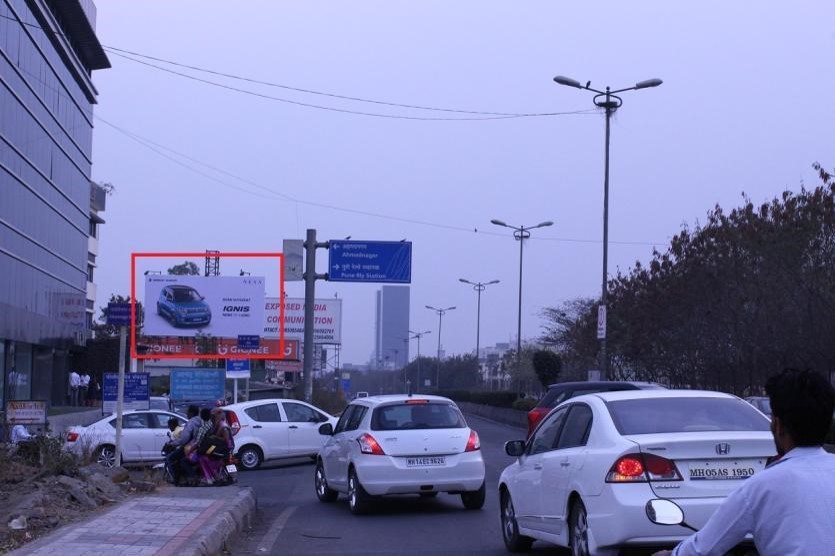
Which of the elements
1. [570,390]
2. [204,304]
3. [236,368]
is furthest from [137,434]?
[204,304]

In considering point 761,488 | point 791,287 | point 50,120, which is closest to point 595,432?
point 761,488

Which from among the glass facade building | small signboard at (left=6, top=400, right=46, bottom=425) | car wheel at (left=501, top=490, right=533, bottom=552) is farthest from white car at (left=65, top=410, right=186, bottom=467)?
car wheel at (left=501, top=490, right=533, bottom=552)

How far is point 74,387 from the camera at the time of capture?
5350 centimetres

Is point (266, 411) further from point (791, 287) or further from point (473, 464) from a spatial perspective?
point (791, 287)

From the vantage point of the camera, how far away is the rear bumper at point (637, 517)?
26.2 feet

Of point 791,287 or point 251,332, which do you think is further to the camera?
point 251,332

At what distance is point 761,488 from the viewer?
12.7 ft

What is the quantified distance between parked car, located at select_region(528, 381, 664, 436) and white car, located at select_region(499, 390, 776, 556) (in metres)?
9.99

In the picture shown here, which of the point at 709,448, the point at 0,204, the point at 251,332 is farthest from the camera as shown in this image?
the point at 251,332

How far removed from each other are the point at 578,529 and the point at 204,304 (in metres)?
34.3

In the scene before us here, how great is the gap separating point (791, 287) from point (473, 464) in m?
20.4

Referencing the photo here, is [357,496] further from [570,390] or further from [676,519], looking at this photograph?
[676,519]

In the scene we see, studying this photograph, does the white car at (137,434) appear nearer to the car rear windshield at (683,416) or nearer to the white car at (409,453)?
the white car at (409,453)

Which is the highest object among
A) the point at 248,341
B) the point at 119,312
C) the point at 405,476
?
the point at 119,312
